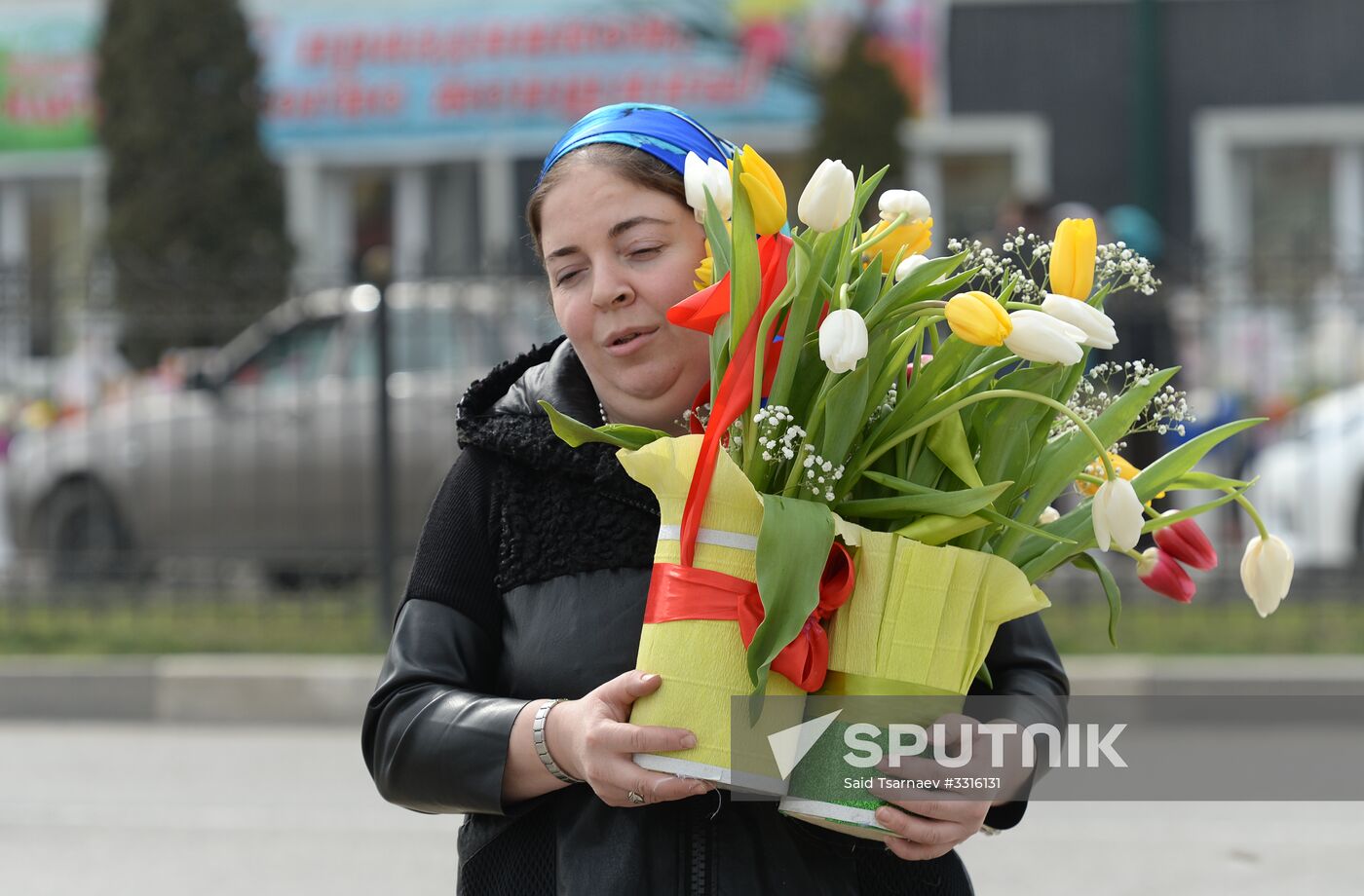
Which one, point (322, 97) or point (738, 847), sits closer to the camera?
point (738, 847)

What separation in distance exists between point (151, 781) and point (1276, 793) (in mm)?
3710

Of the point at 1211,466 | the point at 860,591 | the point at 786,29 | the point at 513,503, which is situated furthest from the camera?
the point at 786,29

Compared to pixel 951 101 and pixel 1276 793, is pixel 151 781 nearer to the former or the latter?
pixel 1276 793

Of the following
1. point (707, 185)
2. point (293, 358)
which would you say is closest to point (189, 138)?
point (293, 358)

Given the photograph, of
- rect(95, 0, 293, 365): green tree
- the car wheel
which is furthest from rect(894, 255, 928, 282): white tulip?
rect(95, 0, 293, 365): green tree

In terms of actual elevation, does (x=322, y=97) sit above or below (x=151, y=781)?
above

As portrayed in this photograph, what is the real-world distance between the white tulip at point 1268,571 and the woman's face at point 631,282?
21.3 inches

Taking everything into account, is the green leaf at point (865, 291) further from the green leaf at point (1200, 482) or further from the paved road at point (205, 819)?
the paved road at point (205, 819)

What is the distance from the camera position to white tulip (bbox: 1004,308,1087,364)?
1.62 meters

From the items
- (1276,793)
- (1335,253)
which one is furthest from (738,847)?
(1335,253)

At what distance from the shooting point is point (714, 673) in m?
1.66

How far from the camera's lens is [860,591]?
5.46 feet

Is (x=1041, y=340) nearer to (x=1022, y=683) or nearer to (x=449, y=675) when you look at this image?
(x=1022, y=683)

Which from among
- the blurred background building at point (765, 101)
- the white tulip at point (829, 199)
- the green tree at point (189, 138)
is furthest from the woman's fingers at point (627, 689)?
the green tree at point (189, 138)
